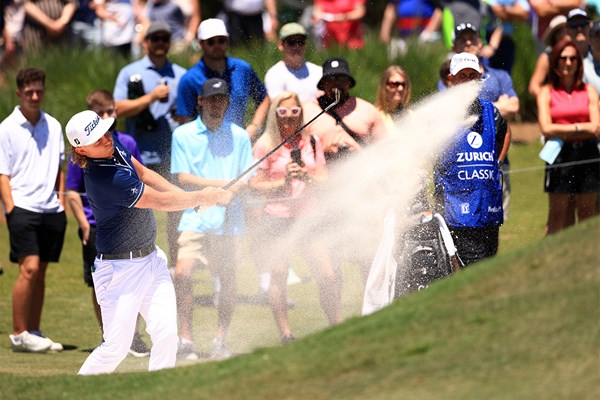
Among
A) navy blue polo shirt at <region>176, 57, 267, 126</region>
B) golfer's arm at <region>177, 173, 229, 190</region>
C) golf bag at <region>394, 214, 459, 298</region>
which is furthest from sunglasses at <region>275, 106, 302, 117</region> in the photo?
golf bag at <region>394, 214, 459, 298</region>

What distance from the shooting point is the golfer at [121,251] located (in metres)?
8.33

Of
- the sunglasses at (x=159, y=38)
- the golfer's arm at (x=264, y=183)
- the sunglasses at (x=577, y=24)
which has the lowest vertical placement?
the golfer's arm at (x=264, y=183)

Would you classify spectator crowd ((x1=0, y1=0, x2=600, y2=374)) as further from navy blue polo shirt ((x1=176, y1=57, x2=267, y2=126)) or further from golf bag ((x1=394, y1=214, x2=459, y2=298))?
golf bag ((x1=394, y1=214, x2=459, y2=298))

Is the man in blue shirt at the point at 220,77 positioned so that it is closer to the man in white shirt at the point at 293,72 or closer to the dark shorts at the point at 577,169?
the man in white shirt at the point at 293,72

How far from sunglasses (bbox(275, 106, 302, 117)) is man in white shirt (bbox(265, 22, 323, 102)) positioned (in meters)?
1.21

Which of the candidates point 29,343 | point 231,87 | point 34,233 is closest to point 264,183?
point 231,87

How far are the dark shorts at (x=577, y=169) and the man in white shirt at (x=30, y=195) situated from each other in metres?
4.37

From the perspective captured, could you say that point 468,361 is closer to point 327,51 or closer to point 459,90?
point 459,90

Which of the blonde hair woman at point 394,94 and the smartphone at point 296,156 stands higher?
the blonde hair woman at point 394,94

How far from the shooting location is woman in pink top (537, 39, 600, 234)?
11.2 metres

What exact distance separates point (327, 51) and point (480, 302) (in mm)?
9607

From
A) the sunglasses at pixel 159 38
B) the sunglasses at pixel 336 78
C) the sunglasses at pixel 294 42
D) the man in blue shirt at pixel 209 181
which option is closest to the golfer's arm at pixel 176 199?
the man in blue shirt at pixel 209 181

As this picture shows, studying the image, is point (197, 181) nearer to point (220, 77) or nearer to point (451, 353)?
point (220, 77)

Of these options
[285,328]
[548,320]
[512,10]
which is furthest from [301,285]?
[548,320]
